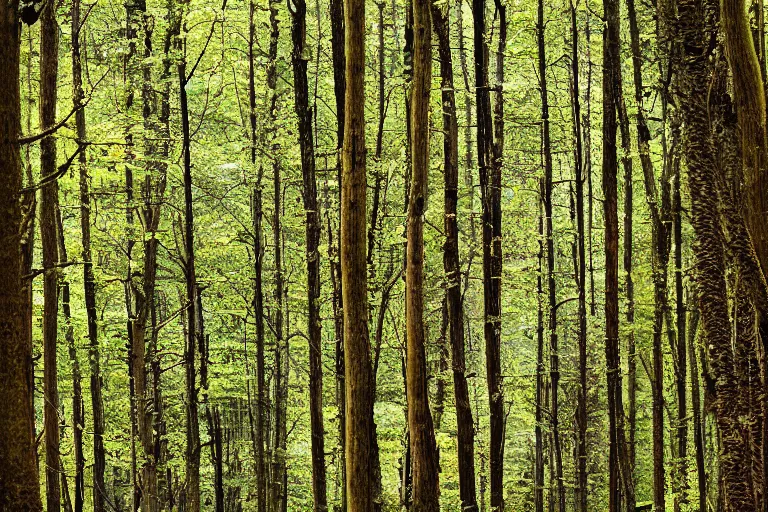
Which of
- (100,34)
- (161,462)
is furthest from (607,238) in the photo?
(100,34)

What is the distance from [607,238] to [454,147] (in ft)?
11.0

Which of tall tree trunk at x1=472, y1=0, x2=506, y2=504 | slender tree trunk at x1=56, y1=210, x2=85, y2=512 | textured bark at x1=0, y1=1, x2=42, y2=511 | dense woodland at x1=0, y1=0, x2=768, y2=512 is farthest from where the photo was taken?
slender tree trunk at x1=56, y1=210, x2=85, y2=512

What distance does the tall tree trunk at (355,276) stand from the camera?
8.35 m

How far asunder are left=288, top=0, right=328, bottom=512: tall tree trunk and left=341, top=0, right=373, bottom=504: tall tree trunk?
16.2ft

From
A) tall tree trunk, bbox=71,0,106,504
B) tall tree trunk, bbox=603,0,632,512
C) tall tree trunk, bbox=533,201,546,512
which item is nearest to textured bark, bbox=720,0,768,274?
tall tree trunk, bbox=603,0,632,512

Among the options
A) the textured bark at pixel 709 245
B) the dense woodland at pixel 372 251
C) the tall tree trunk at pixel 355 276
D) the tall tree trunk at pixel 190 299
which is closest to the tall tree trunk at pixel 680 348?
the dense woodland at pixel 372 251

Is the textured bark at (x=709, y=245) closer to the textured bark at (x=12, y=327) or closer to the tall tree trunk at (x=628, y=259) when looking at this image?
the textured bark at (x=12, y=327)

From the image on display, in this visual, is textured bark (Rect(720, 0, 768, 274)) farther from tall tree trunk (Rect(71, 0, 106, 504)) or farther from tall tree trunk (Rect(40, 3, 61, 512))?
tall tree trunk (Rect(71, 0, 106, 504))

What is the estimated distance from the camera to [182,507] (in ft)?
77.9

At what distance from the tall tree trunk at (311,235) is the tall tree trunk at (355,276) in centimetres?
494

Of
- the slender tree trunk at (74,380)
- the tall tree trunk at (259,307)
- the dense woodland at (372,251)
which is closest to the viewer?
the dense woodland at (372,251)

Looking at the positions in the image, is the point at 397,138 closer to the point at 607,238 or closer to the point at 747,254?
the point at 607,238

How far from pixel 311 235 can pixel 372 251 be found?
55.8 inches

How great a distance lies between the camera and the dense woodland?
19.0 ft
